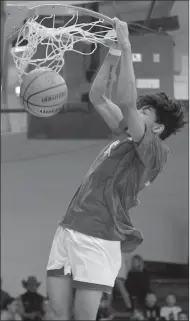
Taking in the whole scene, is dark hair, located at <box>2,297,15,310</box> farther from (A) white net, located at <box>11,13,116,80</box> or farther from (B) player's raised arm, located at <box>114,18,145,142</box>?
(B) player's raised arm, located at <box>114,18,145,142</box>

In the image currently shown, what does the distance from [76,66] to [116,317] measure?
4358mm

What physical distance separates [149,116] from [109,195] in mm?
480

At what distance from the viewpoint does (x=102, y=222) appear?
3637 millimetres

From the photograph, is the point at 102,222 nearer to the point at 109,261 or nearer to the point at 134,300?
the point at 109,261

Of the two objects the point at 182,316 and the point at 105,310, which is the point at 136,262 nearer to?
the point at 105,310

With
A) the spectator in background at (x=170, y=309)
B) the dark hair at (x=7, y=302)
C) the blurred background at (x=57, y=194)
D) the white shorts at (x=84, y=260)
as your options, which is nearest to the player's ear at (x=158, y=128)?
the white shorts at (x=84, y=260)

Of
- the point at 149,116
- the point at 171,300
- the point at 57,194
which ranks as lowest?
the point at 171,300

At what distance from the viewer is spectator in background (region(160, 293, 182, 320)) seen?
27.5 ft

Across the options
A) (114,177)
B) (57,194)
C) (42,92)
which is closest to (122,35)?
(42,92)

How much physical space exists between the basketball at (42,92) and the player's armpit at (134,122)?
48cm

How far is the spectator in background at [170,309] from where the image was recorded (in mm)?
8391

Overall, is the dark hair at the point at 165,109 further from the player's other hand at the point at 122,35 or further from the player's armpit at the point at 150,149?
the player's other hand at the point at 122,35

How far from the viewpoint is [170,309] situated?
27.8ft

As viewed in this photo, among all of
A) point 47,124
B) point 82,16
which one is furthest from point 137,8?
point 82,16
